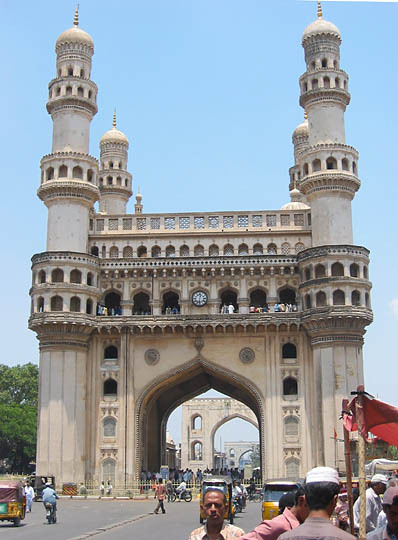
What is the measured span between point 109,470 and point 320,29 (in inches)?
983

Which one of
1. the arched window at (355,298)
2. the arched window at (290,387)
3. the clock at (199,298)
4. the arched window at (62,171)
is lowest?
the arched window at (290,387)

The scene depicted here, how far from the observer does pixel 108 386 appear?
38.2m

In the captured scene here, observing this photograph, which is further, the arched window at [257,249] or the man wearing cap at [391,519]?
the arched window at [257,249]

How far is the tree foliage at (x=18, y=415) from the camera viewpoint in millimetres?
56188

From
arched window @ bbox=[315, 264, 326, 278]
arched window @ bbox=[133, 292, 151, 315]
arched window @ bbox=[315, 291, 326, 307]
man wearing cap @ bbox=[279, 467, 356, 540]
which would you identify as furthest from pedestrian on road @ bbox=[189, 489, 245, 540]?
arched window @ bbox=[133, 292, 151, 315]

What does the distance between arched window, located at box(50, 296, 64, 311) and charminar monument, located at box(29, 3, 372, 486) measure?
98 millimetres

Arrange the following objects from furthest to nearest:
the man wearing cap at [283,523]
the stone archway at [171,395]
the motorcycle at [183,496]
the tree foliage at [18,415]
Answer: the tree foliage at [18,415]
the stone archway at [171,395]
the motorcycle at [183,496]
the man wearing cap at [283,523]

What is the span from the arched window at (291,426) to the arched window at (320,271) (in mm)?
6931

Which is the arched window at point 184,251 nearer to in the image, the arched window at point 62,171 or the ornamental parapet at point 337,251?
the ornamental parapet at point 337,251

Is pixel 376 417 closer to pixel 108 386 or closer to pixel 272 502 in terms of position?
pixel 272 502

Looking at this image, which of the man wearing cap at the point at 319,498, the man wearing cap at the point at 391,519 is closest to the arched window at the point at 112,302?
the man wearing cap at the point at 391,519

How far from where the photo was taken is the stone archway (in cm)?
3772

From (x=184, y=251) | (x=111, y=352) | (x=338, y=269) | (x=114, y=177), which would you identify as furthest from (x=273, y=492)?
(x=114, y=177)

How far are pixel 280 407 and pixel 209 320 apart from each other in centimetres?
540
